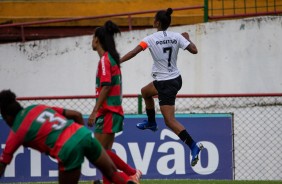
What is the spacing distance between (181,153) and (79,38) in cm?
454

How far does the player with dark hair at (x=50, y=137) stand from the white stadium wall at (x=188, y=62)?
9.02 meters

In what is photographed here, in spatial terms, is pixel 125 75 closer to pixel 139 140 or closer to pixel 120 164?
pixel 139 140

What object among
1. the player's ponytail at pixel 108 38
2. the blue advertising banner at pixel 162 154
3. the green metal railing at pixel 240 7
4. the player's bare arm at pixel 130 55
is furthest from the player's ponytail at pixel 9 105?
the green metal railing at pixel 240 7

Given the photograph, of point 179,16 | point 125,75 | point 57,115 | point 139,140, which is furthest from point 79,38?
point 57,115

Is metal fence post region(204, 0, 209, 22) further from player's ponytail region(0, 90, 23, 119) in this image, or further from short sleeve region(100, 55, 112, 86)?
player's ponytail region(0, 90, 23, 119)

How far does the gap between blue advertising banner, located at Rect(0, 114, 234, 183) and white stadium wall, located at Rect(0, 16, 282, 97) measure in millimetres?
3483

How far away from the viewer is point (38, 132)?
841 cm

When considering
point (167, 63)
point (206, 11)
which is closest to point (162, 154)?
point (167, 63)

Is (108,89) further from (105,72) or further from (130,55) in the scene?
(130,55)

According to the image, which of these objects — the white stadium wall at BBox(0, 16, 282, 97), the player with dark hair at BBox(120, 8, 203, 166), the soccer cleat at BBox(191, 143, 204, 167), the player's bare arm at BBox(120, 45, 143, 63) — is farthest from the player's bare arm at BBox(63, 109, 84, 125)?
the white stadium wall at BBox(0, 16, 282, 97)

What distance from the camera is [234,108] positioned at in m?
17.1

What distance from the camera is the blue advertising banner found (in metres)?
14.2

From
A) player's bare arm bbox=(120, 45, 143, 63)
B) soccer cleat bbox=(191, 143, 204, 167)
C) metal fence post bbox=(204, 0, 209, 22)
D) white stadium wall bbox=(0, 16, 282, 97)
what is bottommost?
soccer cleat bbox=(191, 143, 204, 167)

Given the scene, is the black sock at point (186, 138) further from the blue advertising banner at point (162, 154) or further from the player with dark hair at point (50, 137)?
the player with dark hair at point (50, 137)
